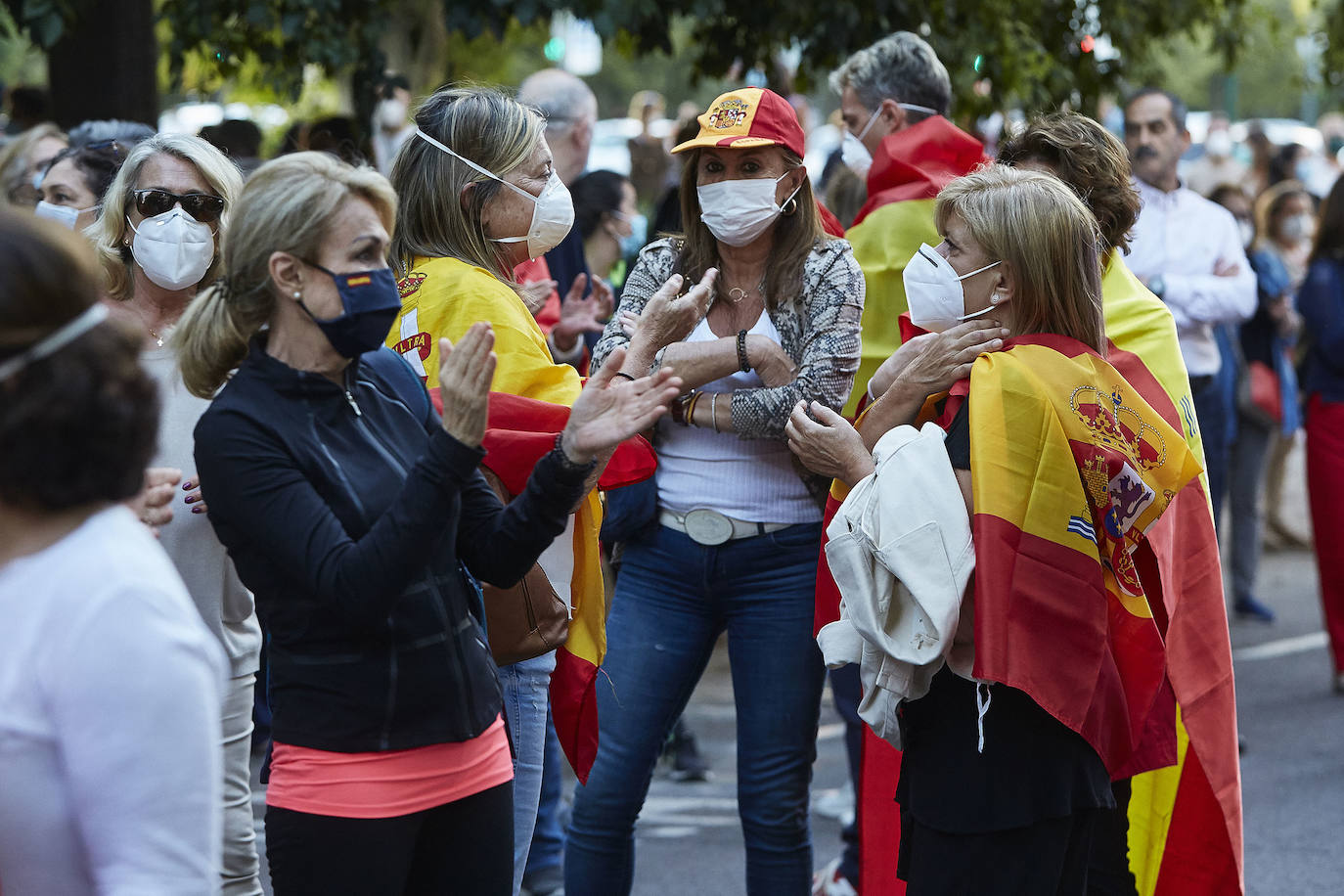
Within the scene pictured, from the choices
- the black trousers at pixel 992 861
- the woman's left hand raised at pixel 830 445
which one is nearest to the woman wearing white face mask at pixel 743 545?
the woman's left hand raised at pixel 830 445

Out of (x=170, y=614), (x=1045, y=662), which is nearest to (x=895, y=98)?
(x=1045, y=662)

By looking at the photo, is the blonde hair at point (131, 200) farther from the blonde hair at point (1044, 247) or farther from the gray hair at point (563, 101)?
the gray hair at point (563, 101)

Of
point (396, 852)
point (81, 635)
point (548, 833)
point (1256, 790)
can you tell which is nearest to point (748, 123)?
point (396, 852)

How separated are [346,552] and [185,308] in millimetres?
1284

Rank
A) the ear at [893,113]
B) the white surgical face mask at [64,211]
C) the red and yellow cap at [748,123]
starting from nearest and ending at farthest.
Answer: the red and yellow cap at [748,123] → the white surgical face mask at [64,211] → the ear at [893,113]

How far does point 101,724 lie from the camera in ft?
5.47

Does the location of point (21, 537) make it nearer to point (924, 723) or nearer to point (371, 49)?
point (924, 723)

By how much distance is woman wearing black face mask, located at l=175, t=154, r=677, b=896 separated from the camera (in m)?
2.34

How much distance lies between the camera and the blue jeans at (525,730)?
3424mm

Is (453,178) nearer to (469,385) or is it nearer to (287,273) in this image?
(287,273)

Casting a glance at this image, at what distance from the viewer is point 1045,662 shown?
2734 mm

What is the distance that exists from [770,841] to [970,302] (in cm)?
140

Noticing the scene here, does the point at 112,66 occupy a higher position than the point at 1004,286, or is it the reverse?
the point at 1004,286

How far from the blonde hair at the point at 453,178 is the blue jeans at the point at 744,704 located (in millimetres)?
889
